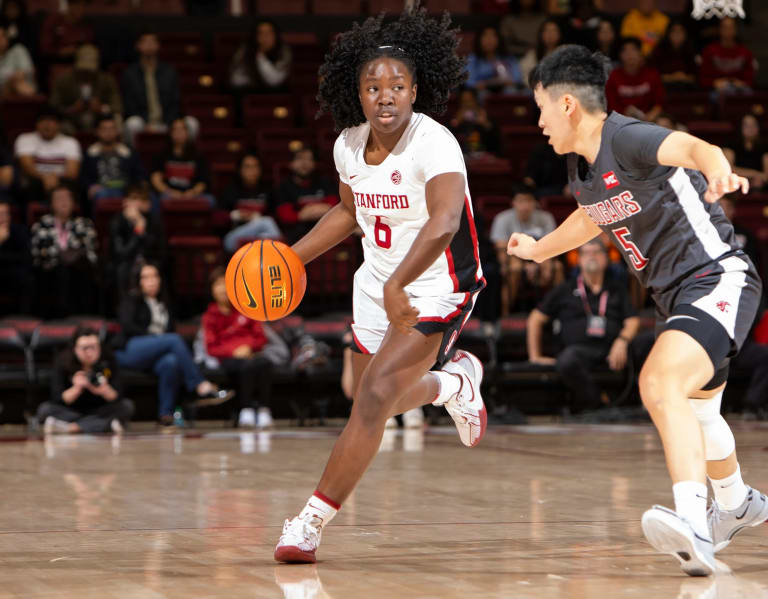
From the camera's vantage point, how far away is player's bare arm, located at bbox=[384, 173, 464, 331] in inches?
147

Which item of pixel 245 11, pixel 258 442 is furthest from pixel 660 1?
pixel 258 442

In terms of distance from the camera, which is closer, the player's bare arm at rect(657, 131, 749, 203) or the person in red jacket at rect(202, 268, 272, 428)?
the player's bare arm at rect(657, 131, 749, 203)

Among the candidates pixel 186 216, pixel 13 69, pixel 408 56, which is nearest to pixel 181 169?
pixel 186 216

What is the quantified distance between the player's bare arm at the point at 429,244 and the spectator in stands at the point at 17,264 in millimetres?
7146

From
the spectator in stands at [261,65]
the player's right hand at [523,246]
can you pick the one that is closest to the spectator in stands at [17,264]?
the spectator in stands at [261,65]

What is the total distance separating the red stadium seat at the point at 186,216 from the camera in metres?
11.1

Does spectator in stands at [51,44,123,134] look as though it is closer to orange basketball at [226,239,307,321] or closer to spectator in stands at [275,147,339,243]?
spectator in stands at [275,147,339,243]

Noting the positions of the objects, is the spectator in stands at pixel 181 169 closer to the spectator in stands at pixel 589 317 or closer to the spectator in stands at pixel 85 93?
the spectator in stands at pixel 85 93

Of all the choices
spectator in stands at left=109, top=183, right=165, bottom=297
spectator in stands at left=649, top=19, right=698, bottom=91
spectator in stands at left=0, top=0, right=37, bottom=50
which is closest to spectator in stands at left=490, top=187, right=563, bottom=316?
spectator in stands at left=109, top=183, right=165, bottom=297

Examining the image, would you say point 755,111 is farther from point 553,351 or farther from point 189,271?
point 189,271

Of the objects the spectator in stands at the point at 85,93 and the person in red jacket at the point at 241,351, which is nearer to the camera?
the person in red jacket at the point at 241,351

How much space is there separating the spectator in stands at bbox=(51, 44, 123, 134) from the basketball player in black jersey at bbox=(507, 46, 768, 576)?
9.28m

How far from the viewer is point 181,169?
11414mm

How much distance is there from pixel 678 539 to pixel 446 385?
4.79 ft
